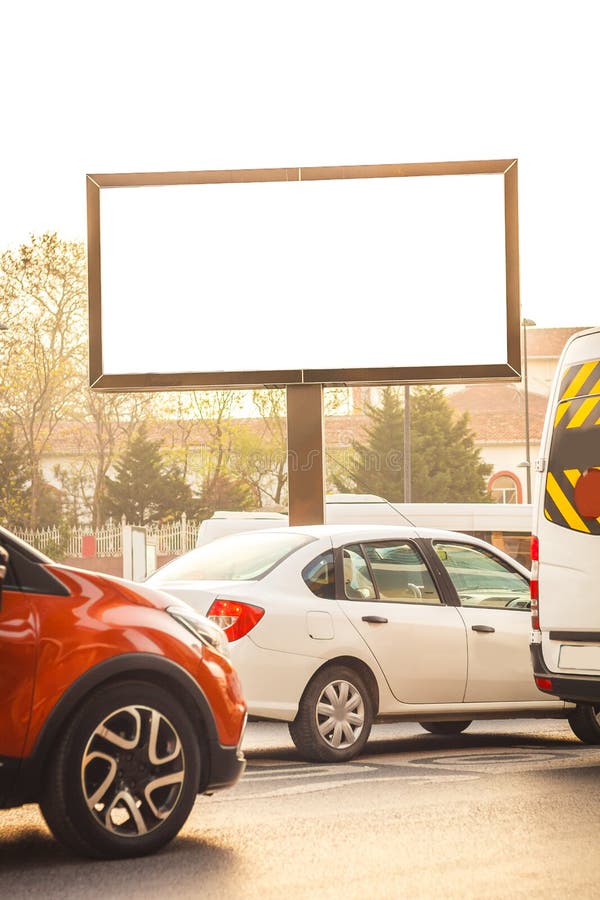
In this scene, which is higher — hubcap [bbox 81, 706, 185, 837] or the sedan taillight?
the sedan taillight

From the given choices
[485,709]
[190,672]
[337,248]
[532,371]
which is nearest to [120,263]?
[337,248]

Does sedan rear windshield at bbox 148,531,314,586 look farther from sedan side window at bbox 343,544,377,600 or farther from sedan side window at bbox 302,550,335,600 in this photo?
sedan side window at bbox 343,544,377,600

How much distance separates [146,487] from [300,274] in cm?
4657

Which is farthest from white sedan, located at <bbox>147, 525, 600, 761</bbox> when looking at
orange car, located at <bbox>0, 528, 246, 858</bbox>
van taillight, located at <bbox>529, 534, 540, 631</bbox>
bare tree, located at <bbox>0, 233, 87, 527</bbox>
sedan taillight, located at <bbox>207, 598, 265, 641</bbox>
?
bare tree, located at <bbox>0, 233, 87, 527</bbox>

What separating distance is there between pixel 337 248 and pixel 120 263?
214 cm

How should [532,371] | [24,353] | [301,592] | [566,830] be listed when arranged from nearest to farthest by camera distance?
1. [566,830]
2. [301,592]
3. [24,353]
4. [532,371]

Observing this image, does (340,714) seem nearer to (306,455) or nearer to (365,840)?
(365,840)

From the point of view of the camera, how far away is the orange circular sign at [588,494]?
360 inches

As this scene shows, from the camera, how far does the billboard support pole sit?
14484 millimetres

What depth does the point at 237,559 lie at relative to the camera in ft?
34.1

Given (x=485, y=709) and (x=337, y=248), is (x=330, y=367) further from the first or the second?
(x=485, y=709)

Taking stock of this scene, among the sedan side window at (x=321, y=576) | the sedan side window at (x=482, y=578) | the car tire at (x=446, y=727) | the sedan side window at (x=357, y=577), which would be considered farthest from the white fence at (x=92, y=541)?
the sedan side window at (x=321, y=576)

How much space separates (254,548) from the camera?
1048cm

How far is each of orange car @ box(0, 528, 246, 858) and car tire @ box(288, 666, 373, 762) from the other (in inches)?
129
